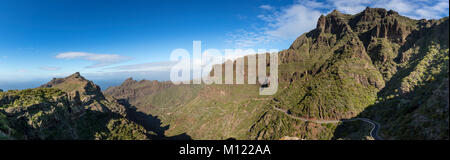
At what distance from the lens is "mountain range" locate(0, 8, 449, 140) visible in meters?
25.8

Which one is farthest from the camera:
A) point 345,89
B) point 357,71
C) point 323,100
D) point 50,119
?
point 357,71

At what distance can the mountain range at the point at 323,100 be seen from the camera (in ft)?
84.8

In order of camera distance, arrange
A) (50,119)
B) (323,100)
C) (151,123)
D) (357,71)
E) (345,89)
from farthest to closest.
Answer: (151,123) < (357,71) < (323,100) < (345,89) < (50,119)

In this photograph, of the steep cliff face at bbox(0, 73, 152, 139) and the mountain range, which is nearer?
the mountain range

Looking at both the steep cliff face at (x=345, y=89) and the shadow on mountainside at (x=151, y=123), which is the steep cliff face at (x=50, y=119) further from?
the steep cliff face at (x=345, y=89)

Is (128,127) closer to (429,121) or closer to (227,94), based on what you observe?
(429,121)

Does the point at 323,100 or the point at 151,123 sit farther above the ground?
the point at 323,100

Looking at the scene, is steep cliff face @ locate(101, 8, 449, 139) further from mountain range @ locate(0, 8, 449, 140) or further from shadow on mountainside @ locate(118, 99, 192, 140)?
shadow on mountainside @ locate(118, 99, 192, 140)

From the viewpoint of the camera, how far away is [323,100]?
63.8 m

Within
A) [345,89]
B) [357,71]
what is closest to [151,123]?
[345,89]

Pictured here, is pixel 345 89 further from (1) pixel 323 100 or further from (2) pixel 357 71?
(2) pixel 357 71

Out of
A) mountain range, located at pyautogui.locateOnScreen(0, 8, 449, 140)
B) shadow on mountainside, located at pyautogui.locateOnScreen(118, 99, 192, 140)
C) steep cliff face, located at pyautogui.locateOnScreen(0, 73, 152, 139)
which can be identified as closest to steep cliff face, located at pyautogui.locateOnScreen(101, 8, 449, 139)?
mountain range, located at pyautogui.locateOnScreen(0, 8, 449, 140)

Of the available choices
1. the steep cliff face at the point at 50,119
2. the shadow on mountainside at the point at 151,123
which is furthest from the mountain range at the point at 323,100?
the shadow on mountainside at the point at 151,123
